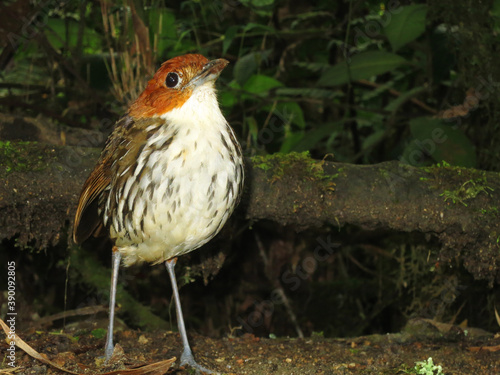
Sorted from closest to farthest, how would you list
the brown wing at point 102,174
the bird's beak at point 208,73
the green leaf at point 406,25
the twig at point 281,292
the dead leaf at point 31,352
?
the dead leaf at point 31,352, the bird's beak at point 208,73, the brown wing at point 102,174, the green leaf at point 406,25, the twig at point 281,292

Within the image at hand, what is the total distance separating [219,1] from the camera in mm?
5980

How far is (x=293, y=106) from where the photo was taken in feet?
17.8

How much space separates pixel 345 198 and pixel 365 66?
1752mm

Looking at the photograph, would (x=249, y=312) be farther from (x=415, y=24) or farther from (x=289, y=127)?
(x=415, y=24)

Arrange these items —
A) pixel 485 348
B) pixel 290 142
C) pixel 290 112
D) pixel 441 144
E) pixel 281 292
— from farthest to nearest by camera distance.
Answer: pixel 281 292 < pixel 290 112 < pixel 290 142 < pixel 441 144 < pixel 485 348

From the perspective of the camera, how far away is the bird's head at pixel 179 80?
2.91 meters

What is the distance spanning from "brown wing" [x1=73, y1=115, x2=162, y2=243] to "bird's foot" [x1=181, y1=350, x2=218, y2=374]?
0.92 m

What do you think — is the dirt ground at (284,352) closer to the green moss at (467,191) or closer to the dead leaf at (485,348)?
the dead leaf at (485,348)

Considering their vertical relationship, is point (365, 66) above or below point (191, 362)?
above

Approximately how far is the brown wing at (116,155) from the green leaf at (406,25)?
2.48 m

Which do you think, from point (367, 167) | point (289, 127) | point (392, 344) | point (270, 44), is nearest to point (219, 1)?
point (270, 44)

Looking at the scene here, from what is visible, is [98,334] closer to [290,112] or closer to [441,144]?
[290,112]

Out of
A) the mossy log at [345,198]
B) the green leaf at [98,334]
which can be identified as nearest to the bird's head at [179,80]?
the mossy log at [345,198]

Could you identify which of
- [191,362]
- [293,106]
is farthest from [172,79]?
[293,106]
